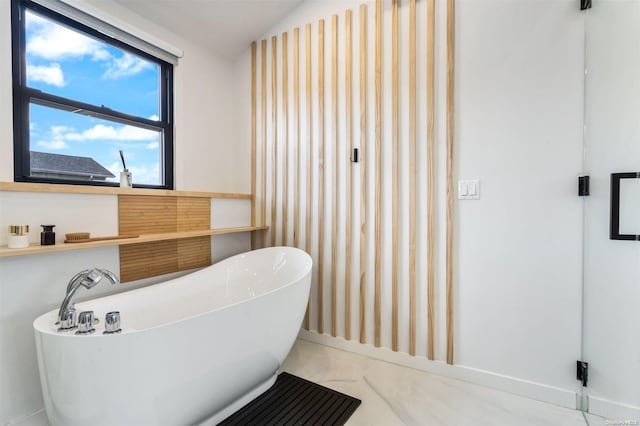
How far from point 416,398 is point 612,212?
137 centimetres

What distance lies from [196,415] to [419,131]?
6.59 feet

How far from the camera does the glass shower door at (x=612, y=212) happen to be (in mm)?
1222

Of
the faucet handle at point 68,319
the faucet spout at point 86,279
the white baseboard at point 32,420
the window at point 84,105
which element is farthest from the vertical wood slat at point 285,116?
the white baseboard at point 32,420

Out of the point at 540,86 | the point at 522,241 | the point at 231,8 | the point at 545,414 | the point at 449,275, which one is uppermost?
the point at 231,8

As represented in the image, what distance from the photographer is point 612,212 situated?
1.43m

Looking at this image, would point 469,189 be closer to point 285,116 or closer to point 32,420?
point 285,116

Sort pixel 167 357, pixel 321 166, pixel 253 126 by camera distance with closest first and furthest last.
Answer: pixel 167 357 → pixel 321 166 → pixel 253 126

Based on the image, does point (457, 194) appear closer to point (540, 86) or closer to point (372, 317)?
point (540, 86)

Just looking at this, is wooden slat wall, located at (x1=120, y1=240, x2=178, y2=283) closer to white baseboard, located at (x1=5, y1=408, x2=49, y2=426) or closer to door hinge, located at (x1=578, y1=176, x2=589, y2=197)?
white baseboard, located at (x1=5, y1=408, x2=49, y2=426)

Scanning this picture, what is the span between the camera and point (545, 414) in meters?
1.57

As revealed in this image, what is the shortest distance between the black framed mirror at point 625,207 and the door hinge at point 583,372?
0.70 metres

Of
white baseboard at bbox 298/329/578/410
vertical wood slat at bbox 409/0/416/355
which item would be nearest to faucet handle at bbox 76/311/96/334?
white baseboard at bbox 298/329/578/410

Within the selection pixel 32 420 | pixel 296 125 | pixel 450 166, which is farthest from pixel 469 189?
pixel 32 420

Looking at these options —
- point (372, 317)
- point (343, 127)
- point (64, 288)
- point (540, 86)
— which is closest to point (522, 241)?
point (540, 86)
